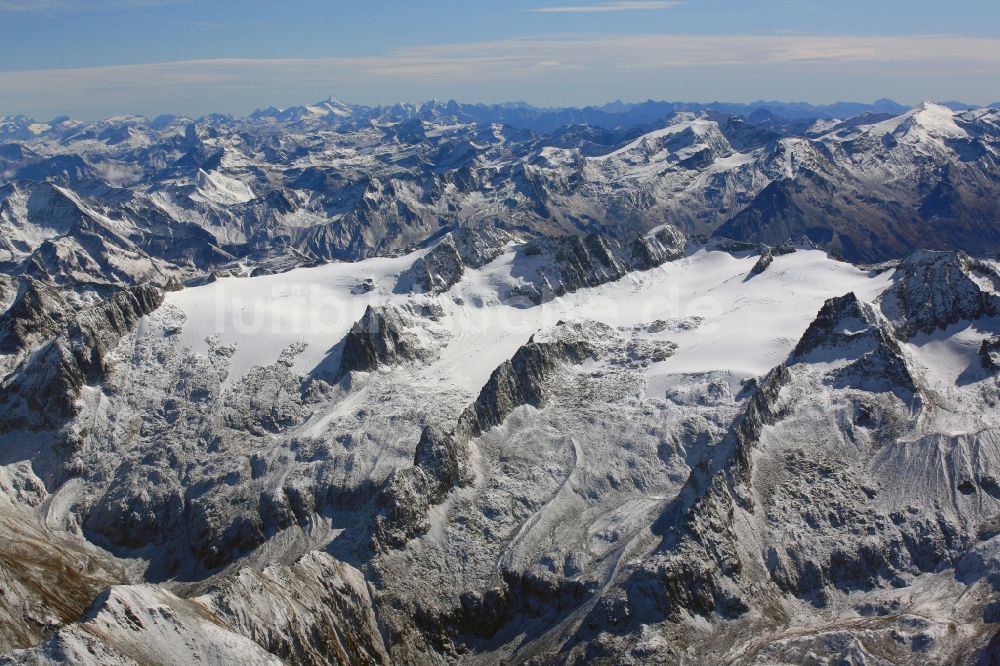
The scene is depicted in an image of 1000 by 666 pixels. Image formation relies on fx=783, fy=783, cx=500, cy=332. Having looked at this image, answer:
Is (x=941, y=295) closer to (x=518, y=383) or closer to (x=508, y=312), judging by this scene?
(x=518, y=383)

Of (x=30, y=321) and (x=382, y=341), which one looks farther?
(x=30, y=321)

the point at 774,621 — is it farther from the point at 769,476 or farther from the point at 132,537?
the point at 132,537

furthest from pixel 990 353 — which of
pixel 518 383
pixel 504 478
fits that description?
pixel 504 478

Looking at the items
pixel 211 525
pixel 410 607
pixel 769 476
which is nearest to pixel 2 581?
pixel 211 525

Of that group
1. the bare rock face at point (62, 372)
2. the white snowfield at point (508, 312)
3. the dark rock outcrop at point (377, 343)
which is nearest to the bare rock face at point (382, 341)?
the dark rock outcrop at point (377, 343)

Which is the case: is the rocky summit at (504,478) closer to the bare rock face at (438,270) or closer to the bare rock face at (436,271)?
the bare rock face at (438,270)

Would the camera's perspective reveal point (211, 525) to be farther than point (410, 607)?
Yes
